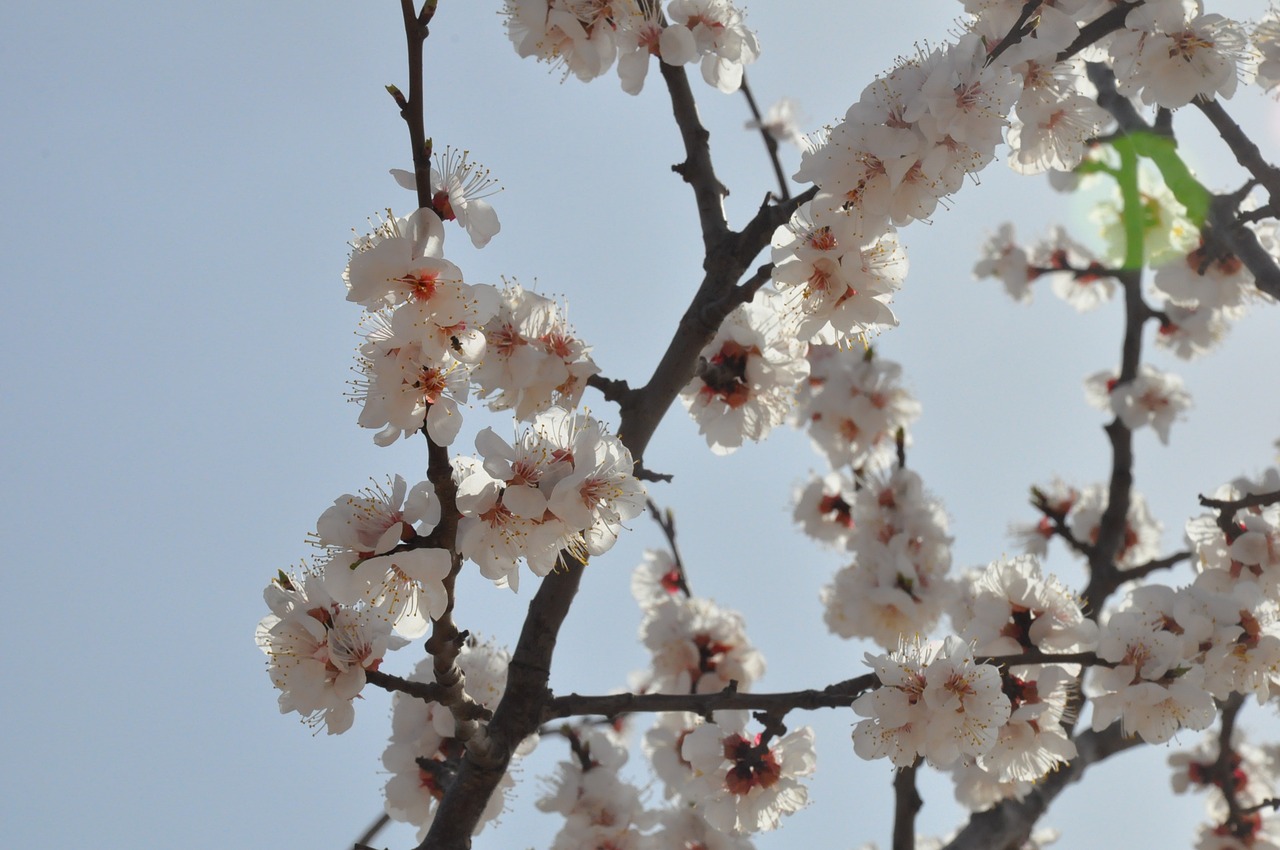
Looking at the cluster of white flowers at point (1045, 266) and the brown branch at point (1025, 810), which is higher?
Result: the cluster of white flowers at point (1045, 266)

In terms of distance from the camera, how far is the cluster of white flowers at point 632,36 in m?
2.79

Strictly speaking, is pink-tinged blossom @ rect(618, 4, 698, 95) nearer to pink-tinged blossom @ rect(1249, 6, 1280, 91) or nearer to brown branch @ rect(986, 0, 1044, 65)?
brown branch @ rect(986, 0, 1044, 65)

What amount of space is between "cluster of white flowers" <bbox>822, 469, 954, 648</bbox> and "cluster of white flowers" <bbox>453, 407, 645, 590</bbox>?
9.00 ft

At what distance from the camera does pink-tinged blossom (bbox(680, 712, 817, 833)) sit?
3055mm

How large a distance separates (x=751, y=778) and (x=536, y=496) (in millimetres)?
1565

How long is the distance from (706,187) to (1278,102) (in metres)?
1.85

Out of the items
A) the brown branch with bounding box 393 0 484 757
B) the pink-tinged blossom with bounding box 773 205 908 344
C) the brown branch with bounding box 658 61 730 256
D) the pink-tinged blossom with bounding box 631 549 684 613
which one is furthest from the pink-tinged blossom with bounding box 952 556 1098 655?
the pink-tinged blossom with bounding box 631 549 684 613

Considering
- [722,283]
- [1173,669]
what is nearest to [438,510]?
[722,283]

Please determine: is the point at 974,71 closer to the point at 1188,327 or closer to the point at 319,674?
the point at 319,674

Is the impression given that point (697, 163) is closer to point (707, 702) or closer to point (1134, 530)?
point (707, 702)

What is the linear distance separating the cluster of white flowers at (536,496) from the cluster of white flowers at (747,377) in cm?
107

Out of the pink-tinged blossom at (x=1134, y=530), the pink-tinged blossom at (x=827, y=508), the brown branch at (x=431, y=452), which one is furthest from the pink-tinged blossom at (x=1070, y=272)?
the brown branch at (x=431, y=452)

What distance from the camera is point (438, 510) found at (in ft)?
6.31

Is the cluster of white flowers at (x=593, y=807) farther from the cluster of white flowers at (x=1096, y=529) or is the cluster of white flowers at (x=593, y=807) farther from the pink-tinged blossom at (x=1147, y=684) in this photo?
the cluster of white flowers at (x=1096, y=529)
